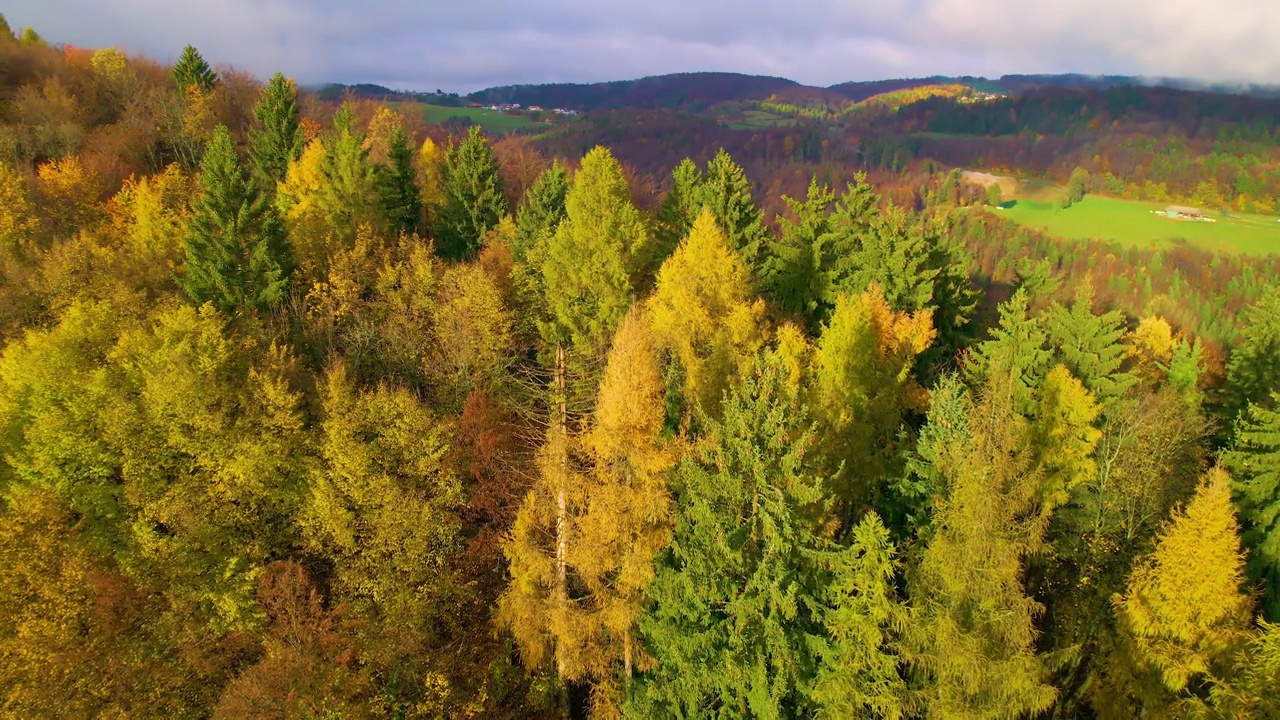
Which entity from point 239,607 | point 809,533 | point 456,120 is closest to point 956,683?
point 809,533

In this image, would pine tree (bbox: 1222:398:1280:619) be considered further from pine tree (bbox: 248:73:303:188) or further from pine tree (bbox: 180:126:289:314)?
pine tree (bbox: 248:73:303:188)

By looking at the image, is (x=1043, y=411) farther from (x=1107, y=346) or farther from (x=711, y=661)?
(x=711, y=661)

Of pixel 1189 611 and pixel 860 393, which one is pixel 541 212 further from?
pixel 1189 611

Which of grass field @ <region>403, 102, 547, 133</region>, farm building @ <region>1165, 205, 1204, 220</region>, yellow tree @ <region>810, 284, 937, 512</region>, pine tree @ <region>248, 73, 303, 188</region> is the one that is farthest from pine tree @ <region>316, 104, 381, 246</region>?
farm building @ <region>1165, 205, 1204, 220</region>

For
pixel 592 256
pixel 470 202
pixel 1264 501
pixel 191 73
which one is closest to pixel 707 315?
pixel 592 256

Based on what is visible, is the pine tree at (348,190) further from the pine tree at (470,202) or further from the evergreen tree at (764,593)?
the evergreen tree at (764,593)

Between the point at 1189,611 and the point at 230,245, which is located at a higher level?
the point at 230,245
